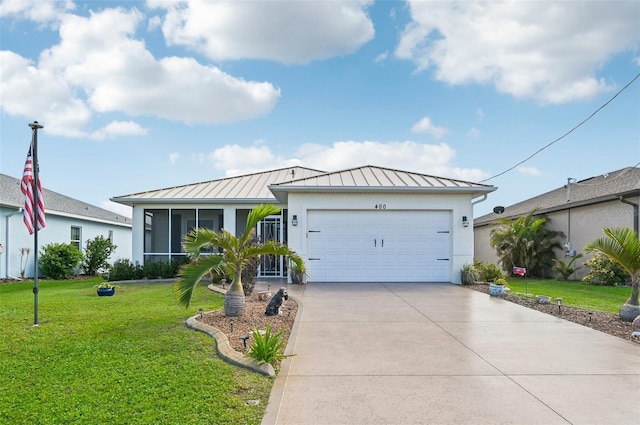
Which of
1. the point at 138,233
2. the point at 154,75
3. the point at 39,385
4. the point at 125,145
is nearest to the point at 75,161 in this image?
the point at 125,145

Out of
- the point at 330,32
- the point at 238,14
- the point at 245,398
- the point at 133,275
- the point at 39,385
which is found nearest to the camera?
the point at 245,398

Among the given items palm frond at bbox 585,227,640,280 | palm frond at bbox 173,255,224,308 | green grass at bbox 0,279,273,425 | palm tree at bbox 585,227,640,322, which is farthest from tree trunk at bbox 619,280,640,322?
palm frond at bbox 173,255,224,308

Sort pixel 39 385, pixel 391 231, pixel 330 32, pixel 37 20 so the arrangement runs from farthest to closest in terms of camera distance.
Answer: pixel 391 231, pixel 330 32, pixel 37 20, pixel 39 385

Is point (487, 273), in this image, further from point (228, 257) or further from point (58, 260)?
point (58, 260)

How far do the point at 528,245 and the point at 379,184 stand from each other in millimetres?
8431

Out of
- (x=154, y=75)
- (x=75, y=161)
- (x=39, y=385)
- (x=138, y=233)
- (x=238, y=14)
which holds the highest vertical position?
(x=238, y=14)

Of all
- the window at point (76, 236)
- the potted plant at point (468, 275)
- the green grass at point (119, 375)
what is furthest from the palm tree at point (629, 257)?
the window at point (76, 236)

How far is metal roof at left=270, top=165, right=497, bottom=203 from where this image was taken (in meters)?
14.0

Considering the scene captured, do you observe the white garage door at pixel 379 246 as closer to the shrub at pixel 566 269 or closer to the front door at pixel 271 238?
the front door at pixel 271 238

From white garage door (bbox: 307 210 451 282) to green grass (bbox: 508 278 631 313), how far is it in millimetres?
2788

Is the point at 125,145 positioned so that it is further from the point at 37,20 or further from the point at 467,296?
the point at 467,296

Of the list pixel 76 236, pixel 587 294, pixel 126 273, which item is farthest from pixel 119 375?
pixel 76 236

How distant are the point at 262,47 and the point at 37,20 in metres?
6.32

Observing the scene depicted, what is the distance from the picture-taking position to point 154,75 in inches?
517
